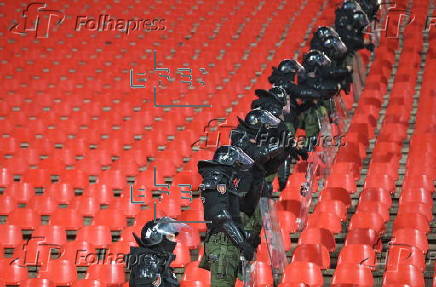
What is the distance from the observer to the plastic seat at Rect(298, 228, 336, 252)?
27.2 feet

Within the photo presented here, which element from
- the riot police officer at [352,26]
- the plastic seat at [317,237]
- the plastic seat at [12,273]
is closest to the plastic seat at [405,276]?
the plastic seat at [317,237]

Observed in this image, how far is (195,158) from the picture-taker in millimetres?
10836

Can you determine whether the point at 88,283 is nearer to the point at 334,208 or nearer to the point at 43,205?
the point at 43,205

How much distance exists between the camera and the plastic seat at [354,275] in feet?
24.1

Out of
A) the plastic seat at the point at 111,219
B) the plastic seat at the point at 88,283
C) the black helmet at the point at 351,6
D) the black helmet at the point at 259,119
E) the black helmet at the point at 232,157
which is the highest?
the black helmet at the point at 351,6

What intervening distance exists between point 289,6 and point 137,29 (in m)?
2.81

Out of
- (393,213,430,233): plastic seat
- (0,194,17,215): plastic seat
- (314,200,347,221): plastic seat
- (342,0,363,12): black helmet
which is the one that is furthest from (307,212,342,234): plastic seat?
(342,0,363,12): black helmet

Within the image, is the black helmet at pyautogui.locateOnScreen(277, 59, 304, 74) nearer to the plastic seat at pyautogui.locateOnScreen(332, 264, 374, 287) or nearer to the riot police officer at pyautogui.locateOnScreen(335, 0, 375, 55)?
the riot police officer at pyautogui.locateOnScreen(335, 0, 375, 55)

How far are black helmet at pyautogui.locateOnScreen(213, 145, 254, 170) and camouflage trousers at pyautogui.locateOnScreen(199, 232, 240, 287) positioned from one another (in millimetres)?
530

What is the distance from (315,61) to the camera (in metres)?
10.7

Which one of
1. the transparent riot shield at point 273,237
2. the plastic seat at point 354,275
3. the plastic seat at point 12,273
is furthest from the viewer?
the plastic seat at point 12,273

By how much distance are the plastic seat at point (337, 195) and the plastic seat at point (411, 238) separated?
3.34 feet

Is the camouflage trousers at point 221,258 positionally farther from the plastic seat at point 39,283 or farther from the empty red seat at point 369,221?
the empty red seat at point 369,221

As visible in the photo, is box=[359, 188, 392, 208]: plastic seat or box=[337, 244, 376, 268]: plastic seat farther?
box=[359, 188, 392, 208]: plastic seat
